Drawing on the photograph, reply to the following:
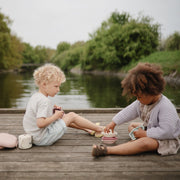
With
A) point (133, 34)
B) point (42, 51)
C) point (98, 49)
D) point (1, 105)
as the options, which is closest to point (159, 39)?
point (133, 34)

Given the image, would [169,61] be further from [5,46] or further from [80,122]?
[5,46]

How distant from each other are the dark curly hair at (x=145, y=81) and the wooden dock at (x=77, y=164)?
2.25ft

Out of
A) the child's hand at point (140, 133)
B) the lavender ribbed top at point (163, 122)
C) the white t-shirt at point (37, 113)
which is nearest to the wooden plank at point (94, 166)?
the lavender ribbed top at point (163, 122)

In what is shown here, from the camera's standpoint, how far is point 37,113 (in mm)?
2500

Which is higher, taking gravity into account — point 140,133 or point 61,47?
point 61,47

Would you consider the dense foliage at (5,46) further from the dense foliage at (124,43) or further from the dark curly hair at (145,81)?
the dark curly hair at (145,81)

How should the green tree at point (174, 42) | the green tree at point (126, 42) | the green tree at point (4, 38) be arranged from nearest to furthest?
the green tree at point (174, 42)
the green tree at point (126, 42)
the green tree at point (4, 38)

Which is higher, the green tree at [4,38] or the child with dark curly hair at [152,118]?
the green tree at [4,38]

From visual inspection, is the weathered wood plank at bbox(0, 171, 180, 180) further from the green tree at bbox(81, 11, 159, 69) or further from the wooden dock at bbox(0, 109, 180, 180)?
the green tree at bbox(81, 11, 159, 69)

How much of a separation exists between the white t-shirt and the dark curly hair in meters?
0.92

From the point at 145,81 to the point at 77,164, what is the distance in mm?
1061

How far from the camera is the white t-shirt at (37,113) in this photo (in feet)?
8.22

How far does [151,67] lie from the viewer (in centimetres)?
229

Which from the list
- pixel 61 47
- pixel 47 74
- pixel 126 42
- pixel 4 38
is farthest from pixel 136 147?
pixel 61 47
